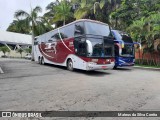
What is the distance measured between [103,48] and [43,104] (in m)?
8.37

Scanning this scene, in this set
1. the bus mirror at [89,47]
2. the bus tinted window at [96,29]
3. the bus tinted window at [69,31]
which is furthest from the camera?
the bus tinted window at [69,31]

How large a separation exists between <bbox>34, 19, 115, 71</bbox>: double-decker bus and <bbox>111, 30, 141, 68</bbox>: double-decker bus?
3286 millimetres

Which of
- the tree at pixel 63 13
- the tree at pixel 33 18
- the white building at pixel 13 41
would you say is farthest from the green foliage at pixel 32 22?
the white building at pixel 13 41

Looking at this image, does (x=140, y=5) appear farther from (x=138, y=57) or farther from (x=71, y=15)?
(x=71, y=15)

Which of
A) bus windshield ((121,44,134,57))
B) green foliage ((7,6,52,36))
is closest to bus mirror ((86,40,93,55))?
bus windshield ((121,44,134,57))

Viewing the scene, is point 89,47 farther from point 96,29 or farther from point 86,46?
point 96,29

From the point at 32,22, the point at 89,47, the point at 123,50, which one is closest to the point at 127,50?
the point at 123,50

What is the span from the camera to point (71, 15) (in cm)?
3700

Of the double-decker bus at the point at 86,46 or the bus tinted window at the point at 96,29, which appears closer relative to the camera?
the double-decker bus at the point at 86,46

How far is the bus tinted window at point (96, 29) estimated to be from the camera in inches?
559

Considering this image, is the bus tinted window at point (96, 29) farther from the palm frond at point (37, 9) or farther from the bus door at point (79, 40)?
the palm frond at point (37, 9)

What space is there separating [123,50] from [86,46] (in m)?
5.89

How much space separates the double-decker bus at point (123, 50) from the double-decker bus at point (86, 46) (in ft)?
10.8

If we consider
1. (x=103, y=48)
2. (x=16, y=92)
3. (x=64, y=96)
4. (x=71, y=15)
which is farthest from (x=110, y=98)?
(x=71, y=15)
